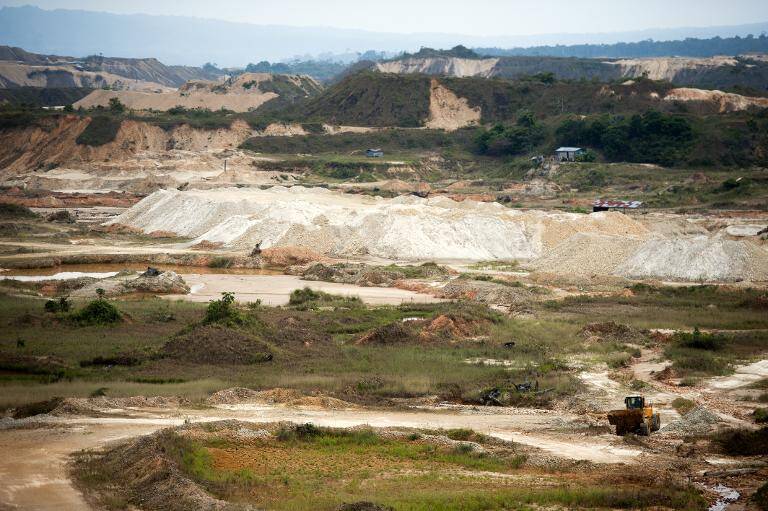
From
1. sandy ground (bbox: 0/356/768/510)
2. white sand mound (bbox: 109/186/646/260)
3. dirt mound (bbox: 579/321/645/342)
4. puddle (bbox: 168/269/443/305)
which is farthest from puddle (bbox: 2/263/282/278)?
sandy ground (bbox: 0/356/768/510)

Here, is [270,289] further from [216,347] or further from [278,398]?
[278,398]

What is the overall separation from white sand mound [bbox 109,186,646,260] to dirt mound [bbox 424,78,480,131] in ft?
164

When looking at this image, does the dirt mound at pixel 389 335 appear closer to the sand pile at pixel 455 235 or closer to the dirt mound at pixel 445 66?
the sand pile at pixel 455 235

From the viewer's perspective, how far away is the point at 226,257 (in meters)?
54.9

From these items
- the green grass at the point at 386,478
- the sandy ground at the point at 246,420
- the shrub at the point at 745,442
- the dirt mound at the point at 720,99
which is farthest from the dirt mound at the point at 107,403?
the dirt mound at the point at 720,99

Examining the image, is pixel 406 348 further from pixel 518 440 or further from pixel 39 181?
pixel 39 181

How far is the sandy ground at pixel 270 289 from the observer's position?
44.2 m

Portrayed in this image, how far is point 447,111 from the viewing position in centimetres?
11669

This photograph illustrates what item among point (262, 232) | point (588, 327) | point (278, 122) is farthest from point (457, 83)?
point (588, 327)

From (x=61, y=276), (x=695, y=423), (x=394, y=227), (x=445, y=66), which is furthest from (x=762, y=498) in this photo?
(x=445, y=66)

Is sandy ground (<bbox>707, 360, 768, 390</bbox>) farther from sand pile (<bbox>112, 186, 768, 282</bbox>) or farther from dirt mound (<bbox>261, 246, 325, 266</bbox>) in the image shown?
dirt mound (<bbox>261, 246, 325, 266</bbox>)

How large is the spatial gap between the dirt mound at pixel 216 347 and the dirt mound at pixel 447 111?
83520 millimetres

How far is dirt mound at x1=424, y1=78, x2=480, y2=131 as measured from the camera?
11469 cm

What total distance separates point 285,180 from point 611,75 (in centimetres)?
10956
